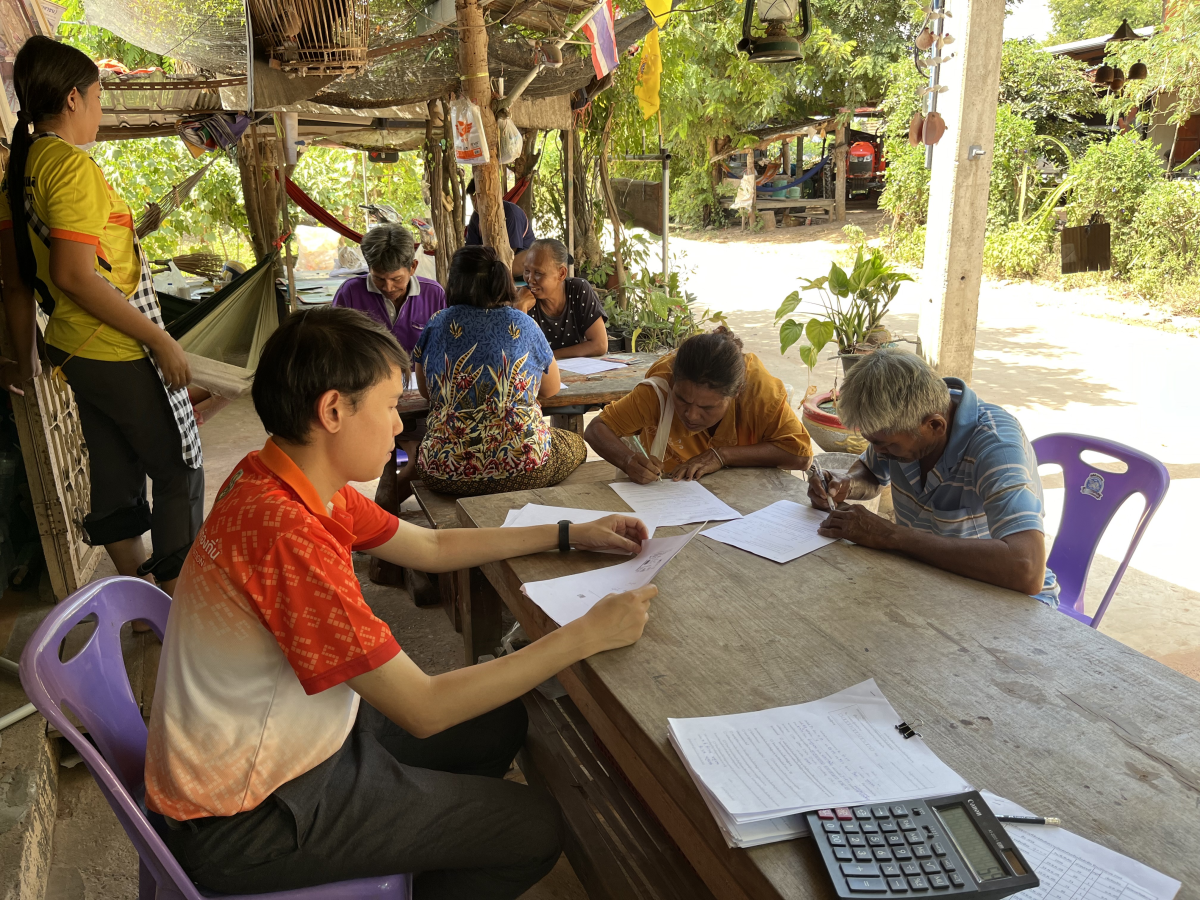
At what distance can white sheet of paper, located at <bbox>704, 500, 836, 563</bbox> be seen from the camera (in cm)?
172

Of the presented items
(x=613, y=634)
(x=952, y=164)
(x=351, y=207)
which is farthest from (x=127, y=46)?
(x=613, y=634)

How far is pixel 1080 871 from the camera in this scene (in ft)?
2.98

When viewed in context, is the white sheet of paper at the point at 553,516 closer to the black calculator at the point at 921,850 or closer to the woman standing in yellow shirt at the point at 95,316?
the black calculator at the point at 921,850

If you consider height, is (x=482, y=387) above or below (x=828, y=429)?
above

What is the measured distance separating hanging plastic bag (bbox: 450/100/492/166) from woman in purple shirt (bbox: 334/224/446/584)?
432 mm

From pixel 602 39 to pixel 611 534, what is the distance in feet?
10.8

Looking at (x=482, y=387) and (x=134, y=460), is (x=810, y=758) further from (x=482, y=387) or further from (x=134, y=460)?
(x=134, y=460)

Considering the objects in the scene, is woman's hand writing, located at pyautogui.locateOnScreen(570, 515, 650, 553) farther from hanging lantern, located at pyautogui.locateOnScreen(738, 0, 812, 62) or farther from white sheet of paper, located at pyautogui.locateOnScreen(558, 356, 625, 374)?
hanging lantern, located at pyautogui.locateOnScreen(738, 0, 812, 62)

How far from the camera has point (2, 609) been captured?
2.80 metres

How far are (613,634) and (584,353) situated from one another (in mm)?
2775

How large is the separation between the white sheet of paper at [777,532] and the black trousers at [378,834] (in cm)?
66

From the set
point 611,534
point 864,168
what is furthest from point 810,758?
point 864,168

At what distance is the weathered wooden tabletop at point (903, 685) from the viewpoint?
1000 millimetres

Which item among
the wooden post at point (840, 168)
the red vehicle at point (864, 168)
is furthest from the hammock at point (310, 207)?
the red vehicle at point (864, 168)
